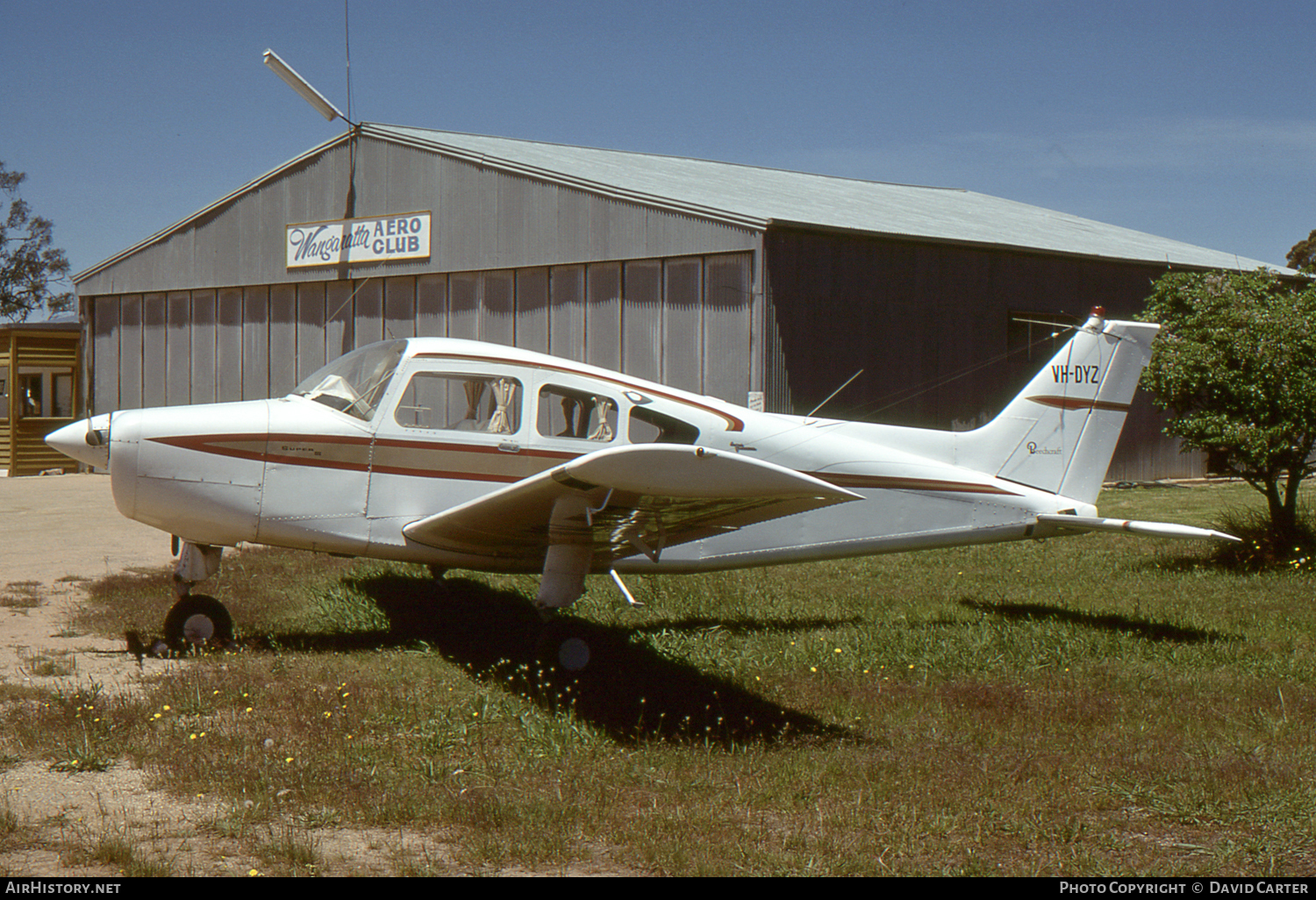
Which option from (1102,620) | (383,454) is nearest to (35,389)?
(383,454)

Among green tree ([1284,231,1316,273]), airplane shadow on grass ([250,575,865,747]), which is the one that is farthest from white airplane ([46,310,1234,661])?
green tree ([1284,231,1316,273])

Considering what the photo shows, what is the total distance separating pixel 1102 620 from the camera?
9.27 meters

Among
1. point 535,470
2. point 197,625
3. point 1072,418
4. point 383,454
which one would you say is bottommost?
point 197,625

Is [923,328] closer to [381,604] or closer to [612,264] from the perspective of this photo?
[612,264]

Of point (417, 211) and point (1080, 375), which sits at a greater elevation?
point (417, 211)

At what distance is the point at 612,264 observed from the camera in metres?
19.0

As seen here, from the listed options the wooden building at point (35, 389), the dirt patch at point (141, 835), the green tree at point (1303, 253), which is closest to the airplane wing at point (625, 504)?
the dirt patch at point (141, 835)

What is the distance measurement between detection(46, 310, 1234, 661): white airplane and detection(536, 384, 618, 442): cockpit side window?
0.01 m

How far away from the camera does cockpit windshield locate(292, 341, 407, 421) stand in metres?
8.02

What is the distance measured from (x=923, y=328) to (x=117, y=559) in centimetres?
1274

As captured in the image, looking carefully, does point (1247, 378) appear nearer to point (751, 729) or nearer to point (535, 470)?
point (535, 470)

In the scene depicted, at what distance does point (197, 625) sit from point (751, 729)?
4.24 meters
